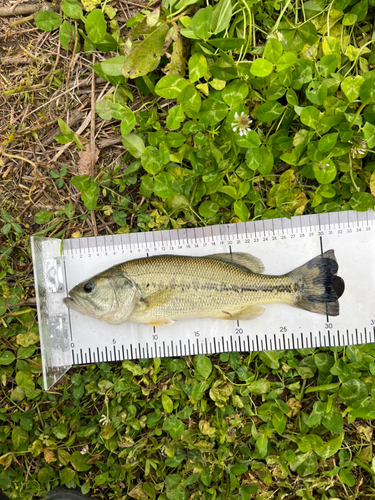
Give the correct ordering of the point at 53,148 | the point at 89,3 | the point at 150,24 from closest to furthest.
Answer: the point at 150,24
the point at 89,3
the point at 53,148

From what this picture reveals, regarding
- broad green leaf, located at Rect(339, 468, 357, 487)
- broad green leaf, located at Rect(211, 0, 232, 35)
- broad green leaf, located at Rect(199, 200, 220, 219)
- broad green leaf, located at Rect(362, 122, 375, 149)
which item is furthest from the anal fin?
broad green leaf, located at Rect(211, 0, 232, 35)

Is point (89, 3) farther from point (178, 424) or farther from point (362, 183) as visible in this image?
point (178, 424)

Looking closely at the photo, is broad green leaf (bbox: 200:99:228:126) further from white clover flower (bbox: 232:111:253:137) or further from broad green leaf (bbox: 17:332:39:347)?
broad green leaf (bbox: 17:332:39:347)

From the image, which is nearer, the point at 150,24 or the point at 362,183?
the point at 150,24

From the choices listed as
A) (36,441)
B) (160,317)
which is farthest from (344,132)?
(36,441)

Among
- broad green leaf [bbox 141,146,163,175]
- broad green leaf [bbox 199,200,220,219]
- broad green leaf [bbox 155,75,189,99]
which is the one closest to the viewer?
broad green leaf [bbox 155,75,189,99]

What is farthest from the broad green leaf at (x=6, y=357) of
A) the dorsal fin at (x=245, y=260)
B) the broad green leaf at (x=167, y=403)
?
the dorsal fin at (x=245, y=260)

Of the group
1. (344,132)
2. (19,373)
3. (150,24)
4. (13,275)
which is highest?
(150,24)
